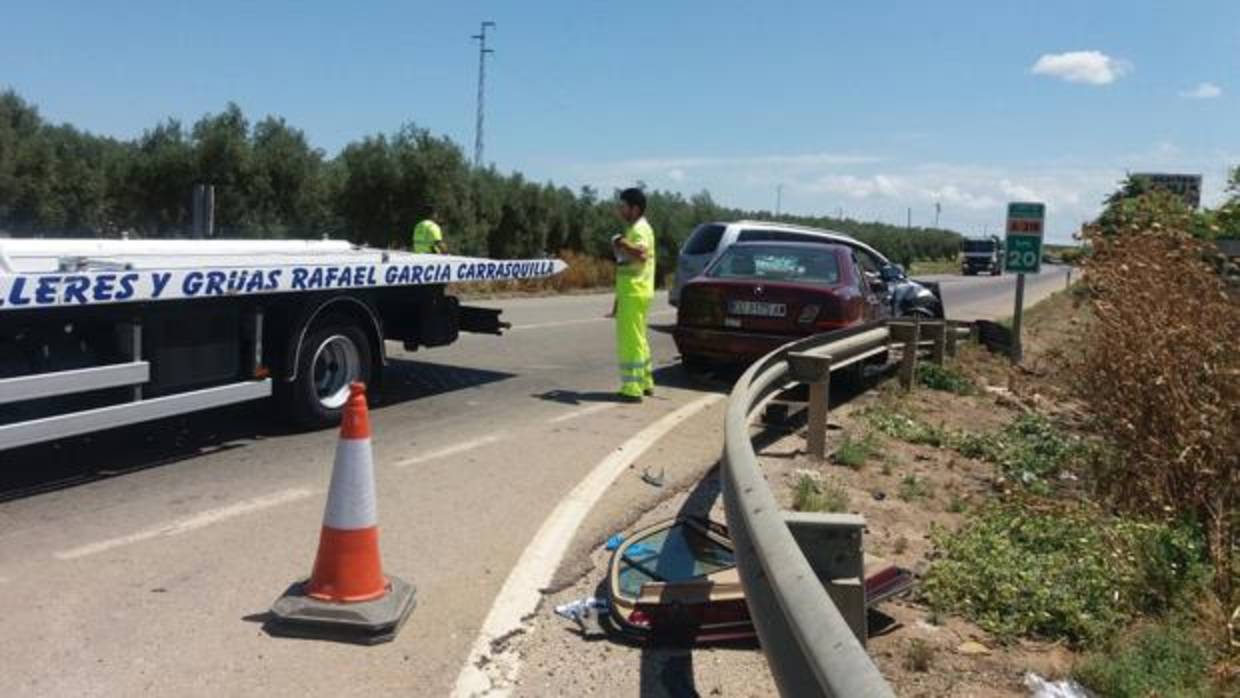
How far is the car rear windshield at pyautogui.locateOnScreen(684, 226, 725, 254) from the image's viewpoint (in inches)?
710

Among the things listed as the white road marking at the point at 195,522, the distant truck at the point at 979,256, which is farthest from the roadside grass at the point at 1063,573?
the distant truck at the point at 979,256

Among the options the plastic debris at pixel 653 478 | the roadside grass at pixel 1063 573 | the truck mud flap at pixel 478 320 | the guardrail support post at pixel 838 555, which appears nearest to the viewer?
the guardrail support post at pixel 838 555

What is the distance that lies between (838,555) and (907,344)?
8181mm

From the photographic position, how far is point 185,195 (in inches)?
1304

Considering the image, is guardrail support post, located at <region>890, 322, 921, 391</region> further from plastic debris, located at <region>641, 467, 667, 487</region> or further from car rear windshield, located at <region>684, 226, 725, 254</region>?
car rear windshield, located at <region>684, 226, 725, 254</region>

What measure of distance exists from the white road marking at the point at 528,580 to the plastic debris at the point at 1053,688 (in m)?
1.93

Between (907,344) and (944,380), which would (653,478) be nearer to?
(907,344)

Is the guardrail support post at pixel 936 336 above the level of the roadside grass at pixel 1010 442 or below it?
above

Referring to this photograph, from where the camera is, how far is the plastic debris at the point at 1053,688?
425cm

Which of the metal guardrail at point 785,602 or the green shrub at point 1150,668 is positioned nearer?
the metal guardrail at point 785,602

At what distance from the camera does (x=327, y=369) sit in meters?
8.84

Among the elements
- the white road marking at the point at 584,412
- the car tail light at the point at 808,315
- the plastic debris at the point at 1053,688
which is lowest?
the plastic debris at the point at 1053,688

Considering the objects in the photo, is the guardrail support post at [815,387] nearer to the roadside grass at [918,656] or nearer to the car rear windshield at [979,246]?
the roadside grass at [918,656]

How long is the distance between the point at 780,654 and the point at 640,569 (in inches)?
97.3
